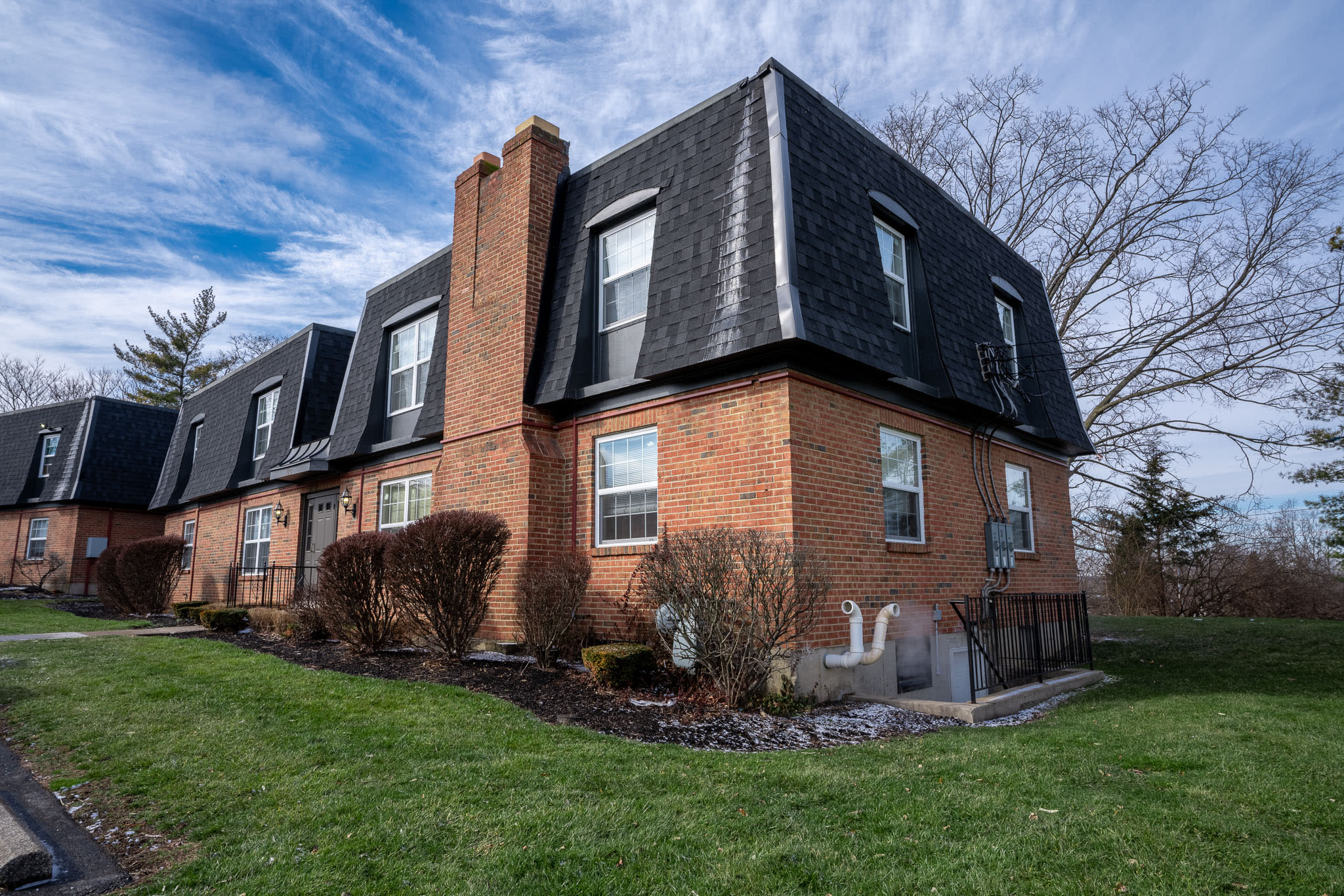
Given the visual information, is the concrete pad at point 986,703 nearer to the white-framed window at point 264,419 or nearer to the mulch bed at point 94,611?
the mulch bed at point 94,611

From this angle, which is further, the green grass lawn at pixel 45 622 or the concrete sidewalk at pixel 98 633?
the green grass lawn at pixel 45 622

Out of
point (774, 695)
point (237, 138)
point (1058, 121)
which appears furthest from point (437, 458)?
point (1058, 121)

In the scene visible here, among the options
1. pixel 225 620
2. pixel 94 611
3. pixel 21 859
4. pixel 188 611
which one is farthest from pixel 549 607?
pixel 94 611

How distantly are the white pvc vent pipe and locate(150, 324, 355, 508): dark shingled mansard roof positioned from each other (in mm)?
12148

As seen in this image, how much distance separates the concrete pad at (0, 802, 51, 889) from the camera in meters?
3.09

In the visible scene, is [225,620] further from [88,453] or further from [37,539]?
[37,539]

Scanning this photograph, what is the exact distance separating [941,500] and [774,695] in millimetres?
4114

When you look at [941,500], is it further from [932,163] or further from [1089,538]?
[932,163]

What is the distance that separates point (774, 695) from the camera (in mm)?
6863

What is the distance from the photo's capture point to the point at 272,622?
38.0 ft

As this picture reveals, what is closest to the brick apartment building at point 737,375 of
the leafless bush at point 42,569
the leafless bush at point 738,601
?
the leafless bush at point 738,601

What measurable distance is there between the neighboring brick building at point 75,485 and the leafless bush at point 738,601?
24398mm

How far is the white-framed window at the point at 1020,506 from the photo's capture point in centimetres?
1176

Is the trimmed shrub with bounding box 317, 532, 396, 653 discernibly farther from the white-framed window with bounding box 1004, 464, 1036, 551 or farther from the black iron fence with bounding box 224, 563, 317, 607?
the white-framed window with bounding box 1004, 464, 1036, 551
